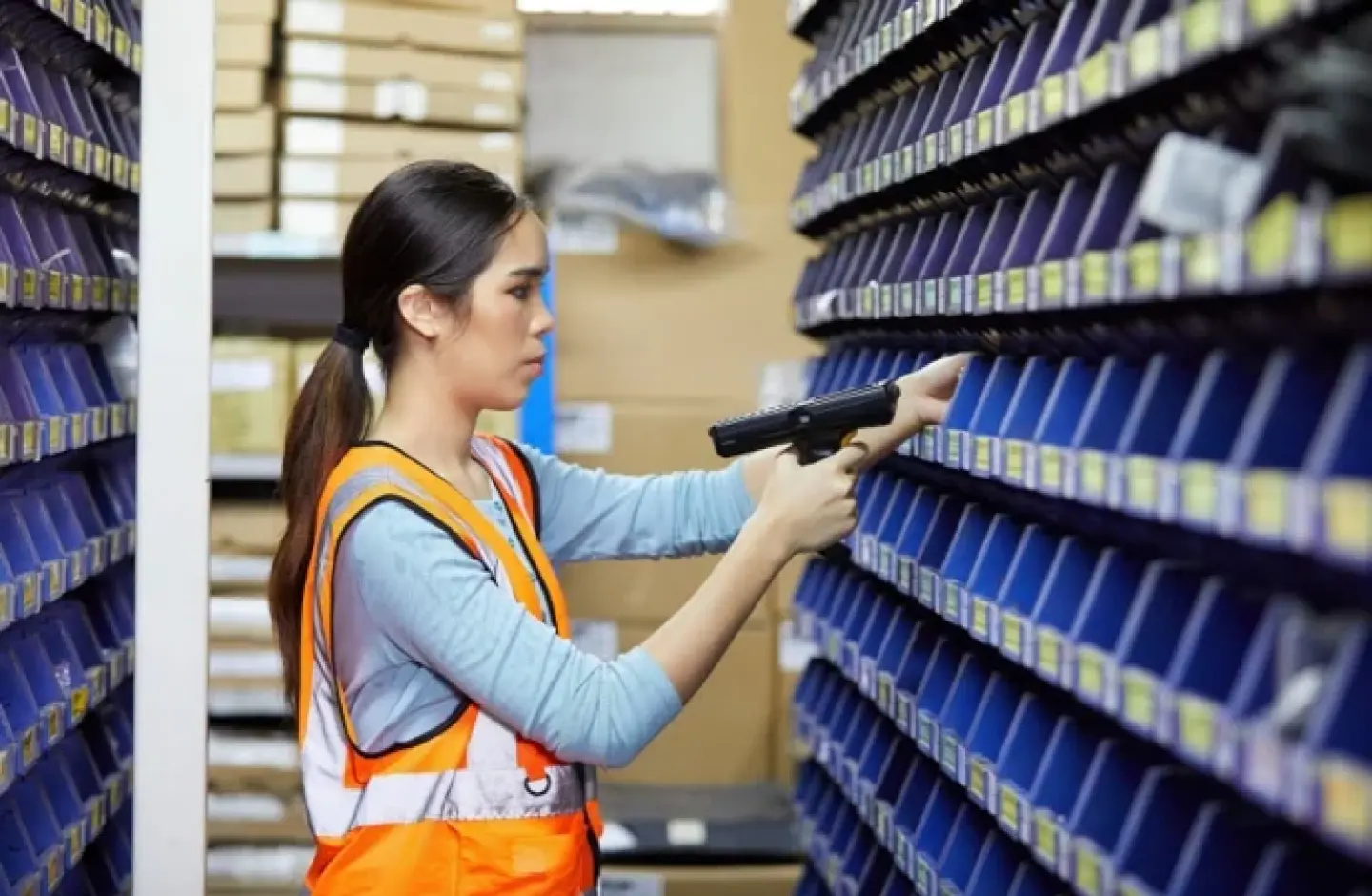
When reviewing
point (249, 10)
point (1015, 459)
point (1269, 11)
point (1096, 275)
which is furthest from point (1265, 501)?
point (249, 10)

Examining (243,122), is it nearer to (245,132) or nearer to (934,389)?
(245,132)

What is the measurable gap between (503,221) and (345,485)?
0.42 metres

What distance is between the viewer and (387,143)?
515cm

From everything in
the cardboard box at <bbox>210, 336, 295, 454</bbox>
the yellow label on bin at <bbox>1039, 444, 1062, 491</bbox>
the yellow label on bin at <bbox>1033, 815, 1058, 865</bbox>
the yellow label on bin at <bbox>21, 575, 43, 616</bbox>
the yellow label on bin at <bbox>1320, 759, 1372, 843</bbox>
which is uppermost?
the yellow label on bin at <bbox>1039, 444, 1062, 491</bbox>

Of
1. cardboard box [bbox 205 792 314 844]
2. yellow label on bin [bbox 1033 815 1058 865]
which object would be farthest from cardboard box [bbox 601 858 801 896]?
yellow label on bin [bbox 1033 815 1058 865]

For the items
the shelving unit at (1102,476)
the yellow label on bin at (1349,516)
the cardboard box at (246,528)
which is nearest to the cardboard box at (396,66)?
the cardboard box at (246,528)

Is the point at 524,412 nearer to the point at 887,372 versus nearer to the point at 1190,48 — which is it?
the point at 887,372

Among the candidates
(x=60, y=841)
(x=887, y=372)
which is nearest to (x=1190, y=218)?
(x=887, y=372)

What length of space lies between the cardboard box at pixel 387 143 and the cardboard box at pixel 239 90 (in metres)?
0.11

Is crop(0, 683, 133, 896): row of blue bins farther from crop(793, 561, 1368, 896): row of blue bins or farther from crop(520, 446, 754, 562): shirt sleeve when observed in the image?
crop(793, 561, 1368, 896): row of blue bins

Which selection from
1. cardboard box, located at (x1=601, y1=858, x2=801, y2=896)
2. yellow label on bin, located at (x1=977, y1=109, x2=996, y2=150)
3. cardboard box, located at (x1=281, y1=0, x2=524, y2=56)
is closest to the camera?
yellow label on bin, located at (x1=977, y1=109, x2=996, y2=150)

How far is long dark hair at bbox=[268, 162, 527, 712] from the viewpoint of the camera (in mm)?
2703

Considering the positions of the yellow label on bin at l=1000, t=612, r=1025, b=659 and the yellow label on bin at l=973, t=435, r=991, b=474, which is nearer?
the yellow label on bin at l=1000, t=612, r=1025, b=659

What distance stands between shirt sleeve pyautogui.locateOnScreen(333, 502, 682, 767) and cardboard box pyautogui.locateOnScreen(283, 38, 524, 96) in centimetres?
280
